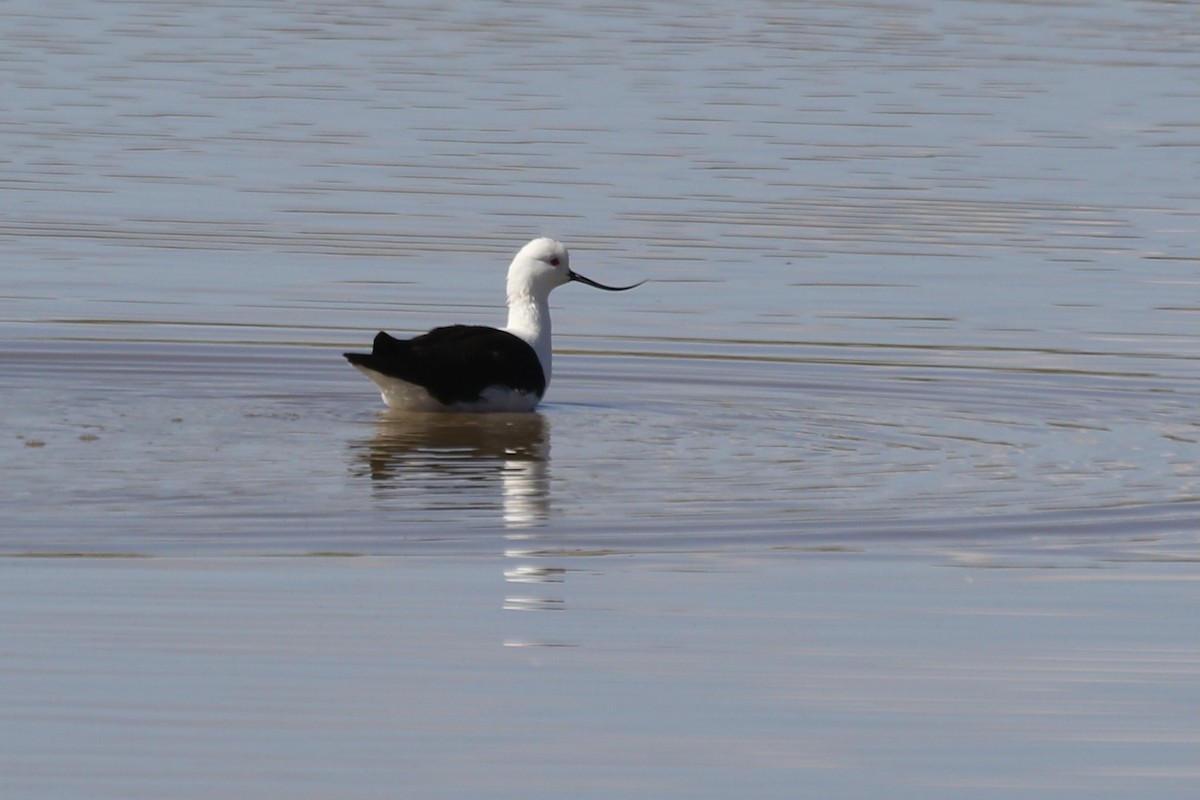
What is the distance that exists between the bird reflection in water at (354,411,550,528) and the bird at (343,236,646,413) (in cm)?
8

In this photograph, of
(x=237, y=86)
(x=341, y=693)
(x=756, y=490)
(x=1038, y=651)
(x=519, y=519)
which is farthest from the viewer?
(x=237, y=86)

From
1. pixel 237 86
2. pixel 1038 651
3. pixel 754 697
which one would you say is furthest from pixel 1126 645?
pixel 237 86

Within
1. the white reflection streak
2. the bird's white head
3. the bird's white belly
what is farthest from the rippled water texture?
the bird's white head

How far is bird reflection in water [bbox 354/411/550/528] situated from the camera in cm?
1056

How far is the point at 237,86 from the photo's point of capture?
25297 millimetres

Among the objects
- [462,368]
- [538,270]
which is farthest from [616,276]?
[462,368]

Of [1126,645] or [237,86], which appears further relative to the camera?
[237,86]

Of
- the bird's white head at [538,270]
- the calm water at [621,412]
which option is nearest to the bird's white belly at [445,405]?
the calm water at [621,412]

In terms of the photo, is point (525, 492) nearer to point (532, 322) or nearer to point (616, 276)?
point (532, 322)

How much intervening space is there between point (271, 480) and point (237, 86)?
49.2 feet

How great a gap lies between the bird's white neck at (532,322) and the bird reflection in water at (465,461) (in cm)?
54

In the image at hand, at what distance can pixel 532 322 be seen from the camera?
13875 mm

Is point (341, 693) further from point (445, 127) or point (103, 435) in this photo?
point (445, 127)

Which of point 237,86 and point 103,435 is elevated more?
point 237,86
